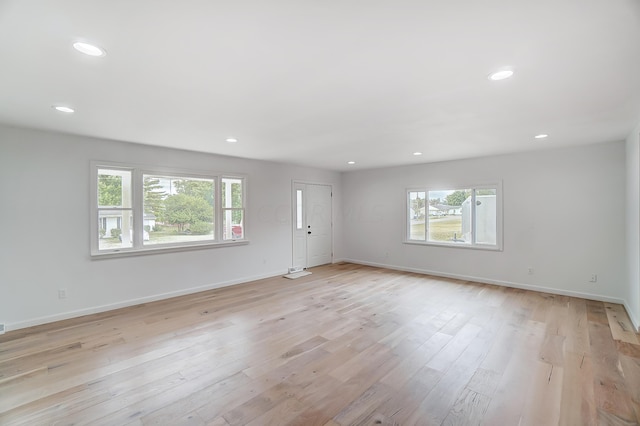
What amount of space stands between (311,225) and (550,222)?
4938 mm

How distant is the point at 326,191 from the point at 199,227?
140 inches

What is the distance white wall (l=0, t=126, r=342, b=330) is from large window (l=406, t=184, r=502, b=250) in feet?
15.8

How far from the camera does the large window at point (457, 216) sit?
5.69 meters

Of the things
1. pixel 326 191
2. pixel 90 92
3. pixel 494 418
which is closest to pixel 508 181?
pixel 326 191

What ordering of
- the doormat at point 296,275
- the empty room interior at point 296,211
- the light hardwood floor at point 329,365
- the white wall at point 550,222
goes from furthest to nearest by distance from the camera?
the doormat at point 296,275 → the white wall at point 550,222 → the light hardwood floor at point 329,365 → the empty room interior at point 296,211

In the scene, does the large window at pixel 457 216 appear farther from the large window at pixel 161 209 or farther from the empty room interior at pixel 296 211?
the large window at pixel 161 209

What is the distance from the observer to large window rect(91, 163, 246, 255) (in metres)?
4.33

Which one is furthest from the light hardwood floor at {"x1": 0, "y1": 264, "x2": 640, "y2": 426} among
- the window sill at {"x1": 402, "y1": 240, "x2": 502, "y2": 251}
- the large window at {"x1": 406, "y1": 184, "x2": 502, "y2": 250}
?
the large window at {"x1": 406, "y1": 184, "x2": 502, "y2": 250}

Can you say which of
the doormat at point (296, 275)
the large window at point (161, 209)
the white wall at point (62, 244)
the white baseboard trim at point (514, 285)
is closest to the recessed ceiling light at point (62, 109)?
the white wall at point (62, 244)

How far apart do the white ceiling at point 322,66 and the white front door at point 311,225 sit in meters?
3.38

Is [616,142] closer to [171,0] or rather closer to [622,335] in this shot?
[622,335]

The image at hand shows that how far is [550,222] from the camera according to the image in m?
5.04

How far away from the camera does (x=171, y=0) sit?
1.43 meters

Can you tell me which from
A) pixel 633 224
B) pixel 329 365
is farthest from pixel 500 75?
pixel 633 224
